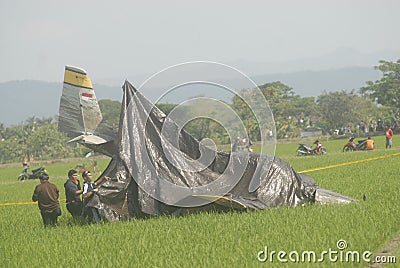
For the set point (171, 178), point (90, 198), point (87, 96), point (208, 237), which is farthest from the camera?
point (87, 96)

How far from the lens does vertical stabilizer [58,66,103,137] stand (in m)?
10.7

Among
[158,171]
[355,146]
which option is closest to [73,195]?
[158,171]

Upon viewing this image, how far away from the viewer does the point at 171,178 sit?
10492 millimetres

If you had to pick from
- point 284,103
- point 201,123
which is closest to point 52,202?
point 201,123

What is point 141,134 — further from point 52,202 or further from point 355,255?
point 355,255

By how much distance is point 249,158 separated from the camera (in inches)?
437

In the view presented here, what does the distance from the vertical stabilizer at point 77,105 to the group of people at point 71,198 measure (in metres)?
0.82

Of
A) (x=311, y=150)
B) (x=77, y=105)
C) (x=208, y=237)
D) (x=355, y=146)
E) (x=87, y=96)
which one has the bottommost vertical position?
(x=311, y=150)

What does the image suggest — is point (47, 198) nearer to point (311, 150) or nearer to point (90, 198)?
point (90, 198)

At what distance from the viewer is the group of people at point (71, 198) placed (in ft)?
34.5

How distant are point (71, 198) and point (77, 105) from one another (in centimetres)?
170

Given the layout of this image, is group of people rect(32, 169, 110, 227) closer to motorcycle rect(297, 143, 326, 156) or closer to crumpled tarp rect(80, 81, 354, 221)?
crumpled tarp rect(80, 81, 354, 221)

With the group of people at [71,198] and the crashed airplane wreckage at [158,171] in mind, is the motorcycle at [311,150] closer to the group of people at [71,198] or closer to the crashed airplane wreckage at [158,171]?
the crashed airplane wreckage at [158,171]

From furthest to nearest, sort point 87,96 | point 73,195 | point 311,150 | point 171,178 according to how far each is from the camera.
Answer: point 311,150 → point 73,195 → point 87,96 → point 171,178
